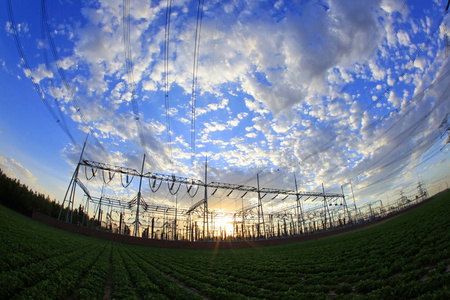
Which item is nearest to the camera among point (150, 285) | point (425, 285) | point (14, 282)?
point (425, 285)

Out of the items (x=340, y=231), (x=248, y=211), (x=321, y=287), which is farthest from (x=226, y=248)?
(x=321, y=287)

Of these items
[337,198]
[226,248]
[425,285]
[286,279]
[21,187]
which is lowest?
[226,248]

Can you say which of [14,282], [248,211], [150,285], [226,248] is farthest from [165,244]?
[14,282]

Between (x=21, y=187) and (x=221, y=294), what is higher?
(x=21, y=187)

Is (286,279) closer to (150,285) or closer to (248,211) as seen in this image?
(150,285)

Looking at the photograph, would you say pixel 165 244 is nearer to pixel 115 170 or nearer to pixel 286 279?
pixel 115 170

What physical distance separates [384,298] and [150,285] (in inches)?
350

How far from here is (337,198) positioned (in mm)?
60438

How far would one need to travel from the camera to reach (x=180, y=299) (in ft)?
25.3

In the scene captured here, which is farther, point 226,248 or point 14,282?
point 226,248

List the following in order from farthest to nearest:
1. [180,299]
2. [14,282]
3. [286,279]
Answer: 1. [286,279]
2. [180,299]
3. [14,282]

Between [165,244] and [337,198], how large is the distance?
4944 cm

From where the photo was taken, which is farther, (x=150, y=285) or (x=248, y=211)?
(x=248, y=211)

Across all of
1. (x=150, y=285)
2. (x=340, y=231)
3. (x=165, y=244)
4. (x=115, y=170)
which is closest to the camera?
(x=150, y=285)
